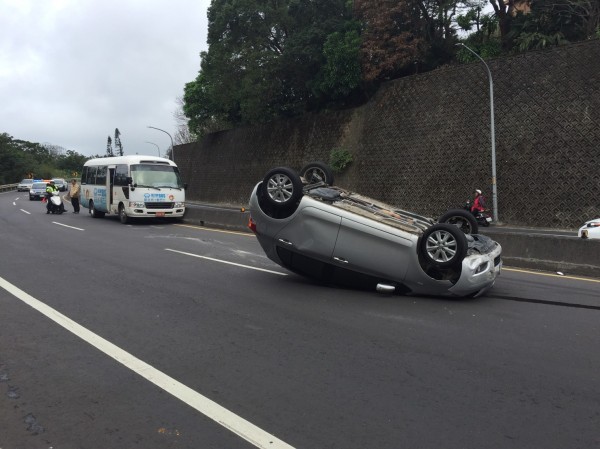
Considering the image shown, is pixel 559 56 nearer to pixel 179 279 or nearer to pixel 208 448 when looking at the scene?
pixel 179 279

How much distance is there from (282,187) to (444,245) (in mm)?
2404

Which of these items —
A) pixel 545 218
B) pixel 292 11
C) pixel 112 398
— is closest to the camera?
pixel 112 398

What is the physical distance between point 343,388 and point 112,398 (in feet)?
5.83

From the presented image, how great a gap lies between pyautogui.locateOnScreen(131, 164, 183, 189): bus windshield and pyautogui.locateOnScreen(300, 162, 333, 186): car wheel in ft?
37.8

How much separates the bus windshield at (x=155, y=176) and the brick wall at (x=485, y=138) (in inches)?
488

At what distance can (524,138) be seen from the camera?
74.1 ft

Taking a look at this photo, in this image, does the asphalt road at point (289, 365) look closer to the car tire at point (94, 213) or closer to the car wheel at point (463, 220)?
the car wheel at point (463, 220)

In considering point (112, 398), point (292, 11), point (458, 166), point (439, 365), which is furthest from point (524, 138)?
point (112, 398)

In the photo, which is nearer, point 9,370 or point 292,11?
point 9,370

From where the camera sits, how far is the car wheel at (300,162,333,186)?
9.08m

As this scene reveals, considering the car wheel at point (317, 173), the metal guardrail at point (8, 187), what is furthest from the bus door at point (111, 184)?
the metal guardrail at point (8, 187)

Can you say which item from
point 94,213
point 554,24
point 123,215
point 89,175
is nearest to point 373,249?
point 123,215

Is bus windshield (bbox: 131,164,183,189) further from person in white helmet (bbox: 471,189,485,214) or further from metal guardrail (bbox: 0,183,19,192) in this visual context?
metal guardrail (bbox: 0,183,19,192)

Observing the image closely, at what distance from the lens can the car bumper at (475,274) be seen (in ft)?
22.2
